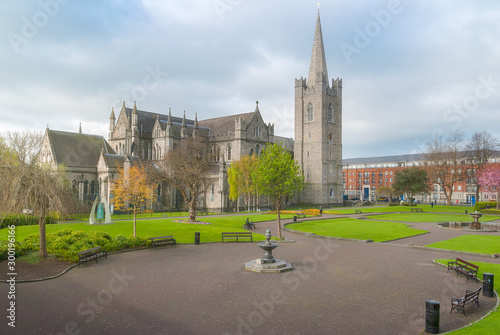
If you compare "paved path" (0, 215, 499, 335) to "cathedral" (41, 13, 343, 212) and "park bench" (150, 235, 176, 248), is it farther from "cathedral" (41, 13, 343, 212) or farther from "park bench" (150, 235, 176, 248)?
"cathedral" (41, 13, 343, 212)

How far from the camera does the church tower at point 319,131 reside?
67750mm

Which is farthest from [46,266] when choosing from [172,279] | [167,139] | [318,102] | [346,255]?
[318,102]

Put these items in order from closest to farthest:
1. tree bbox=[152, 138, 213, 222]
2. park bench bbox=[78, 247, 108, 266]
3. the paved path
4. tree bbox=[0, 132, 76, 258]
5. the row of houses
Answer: the paved path, tree bbox=[0, 132, 76, 258], park bench bbox=[78, 247, 108, 266], tree bbox=[152, 138, 213, 222], the row of houses

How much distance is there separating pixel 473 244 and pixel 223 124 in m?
49.1

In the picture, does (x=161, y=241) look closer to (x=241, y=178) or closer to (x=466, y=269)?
(x=466, y=269)

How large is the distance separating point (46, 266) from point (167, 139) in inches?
1721

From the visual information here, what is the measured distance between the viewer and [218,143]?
64.6 meters

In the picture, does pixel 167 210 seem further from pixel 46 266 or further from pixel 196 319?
pixel 196 319

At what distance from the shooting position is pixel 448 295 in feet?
44.6

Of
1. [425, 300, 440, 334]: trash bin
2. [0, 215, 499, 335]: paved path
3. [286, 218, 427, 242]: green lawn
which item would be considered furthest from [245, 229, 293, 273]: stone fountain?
[286, 218, 427, 242]: green lawn

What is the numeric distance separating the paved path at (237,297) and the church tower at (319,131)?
1888 inches

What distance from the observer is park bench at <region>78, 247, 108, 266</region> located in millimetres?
17927

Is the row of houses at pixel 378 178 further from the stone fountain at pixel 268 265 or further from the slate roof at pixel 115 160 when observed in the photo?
the stone fountain at pixel 268 265

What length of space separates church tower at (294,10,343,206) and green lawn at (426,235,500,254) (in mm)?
39260
